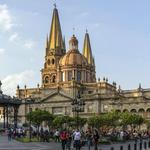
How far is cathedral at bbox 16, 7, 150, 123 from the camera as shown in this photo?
111 metres

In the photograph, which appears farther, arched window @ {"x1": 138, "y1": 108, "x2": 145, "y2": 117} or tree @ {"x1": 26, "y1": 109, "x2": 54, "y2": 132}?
arched window @ {"x1": 138, "y1": 108, "x2": 145, "y2": 117}

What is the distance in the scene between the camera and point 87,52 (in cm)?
14262

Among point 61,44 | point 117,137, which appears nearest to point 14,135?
point 117,137

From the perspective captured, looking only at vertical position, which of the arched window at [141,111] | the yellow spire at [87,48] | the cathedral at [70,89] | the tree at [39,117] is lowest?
the tree at [39,117]

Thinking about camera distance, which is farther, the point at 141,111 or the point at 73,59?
the point at 73,59

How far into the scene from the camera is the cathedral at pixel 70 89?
111 meters

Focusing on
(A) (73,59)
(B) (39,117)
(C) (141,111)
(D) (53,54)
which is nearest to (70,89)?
(A) (73,59)

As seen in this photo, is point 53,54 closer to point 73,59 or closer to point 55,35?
point 55,35

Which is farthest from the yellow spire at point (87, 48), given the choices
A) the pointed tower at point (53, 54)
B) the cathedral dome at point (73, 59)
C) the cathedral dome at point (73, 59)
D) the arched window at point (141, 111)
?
the arched window at point (141, 111)

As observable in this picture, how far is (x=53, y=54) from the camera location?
131m

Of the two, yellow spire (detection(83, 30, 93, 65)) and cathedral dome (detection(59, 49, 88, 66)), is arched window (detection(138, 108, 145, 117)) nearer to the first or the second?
cathedral dome (detection(59, 49, 88, 66))

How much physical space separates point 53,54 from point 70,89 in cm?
1390

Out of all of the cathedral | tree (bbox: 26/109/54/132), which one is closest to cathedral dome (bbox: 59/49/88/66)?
the cathedral

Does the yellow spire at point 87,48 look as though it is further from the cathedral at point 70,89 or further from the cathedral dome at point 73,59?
the cathedral dome at point 73,59
